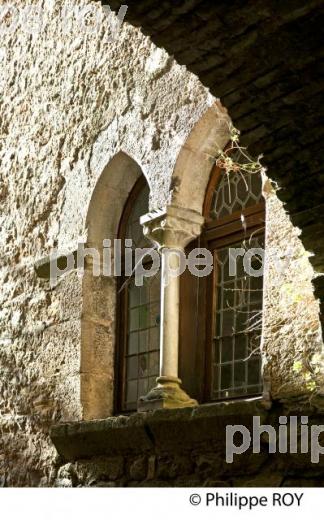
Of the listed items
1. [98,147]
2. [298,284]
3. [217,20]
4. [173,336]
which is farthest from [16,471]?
[217,20]

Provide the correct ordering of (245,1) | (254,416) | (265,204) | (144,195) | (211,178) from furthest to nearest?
(144,195) → (211,178) → (265,204) → (254,416) → (245,1)

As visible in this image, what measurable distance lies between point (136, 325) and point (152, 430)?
1111 mm

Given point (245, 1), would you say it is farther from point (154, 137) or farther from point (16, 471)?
point (16, 471)

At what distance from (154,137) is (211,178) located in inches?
17.2

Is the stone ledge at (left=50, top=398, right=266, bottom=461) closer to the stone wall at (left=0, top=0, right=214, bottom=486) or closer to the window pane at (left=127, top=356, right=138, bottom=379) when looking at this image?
the stone wall at (left=0, top=0, right=214, bottom=486)

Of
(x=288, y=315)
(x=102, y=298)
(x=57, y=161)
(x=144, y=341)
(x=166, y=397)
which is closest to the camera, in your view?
(x=288, y=315)

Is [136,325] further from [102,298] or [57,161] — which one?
[57,161]

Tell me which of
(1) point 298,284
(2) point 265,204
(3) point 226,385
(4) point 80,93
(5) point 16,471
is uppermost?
(4) point 80,93

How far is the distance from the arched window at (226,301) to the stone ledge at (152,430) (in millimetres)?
417

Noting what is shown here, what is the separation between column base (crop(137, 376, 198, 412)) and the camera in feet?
19.5

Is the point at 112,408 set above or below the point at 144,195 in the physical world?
below

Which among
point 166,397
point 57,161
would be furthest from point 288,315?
point 57,161

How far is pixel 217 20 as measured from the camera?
3.80 metres

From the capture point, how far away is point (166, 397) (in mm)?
5938
